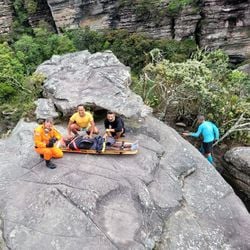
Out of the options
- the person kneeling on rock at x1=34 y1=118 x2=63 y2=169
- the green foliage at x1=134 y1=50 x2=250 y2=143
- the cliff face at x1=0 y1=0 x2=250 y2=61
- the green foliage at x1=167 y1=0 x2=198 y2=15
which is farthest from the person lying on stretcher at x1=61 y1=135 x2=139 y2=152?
the green foliage at x1=167 y1=0 x2=198 y2=15

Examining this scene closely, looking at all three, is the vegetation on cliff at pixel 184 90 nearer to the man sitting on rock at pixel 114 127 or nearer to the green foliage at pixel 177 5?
the man sitting on rock at pixel 114 127

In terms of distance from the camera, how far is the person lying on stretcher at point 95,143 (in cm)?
688

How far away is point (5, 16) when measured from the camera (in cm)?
3297

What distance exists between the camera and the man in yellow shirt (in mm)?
7293

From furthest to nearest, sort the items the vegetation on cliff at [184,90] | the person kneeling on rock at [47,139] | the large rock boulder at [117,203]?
the vegetation on cliff at [184,90]
the person kneeling on rock at [47,139]
the large rock boulder at [117,203]

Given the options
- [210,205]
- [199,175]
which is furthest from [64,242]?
[199,175]

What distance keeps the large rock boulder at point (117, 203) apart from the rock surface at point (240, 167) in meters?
1.27

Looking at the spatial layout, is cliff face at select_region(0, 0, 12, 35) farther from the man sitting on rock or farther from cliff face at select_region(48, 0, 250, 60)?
the man sitting on rock

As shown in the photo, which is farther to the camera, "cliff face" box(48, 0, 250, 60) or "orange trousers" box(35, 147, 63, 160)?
"cliff face" box(48, 0, 250, 60)

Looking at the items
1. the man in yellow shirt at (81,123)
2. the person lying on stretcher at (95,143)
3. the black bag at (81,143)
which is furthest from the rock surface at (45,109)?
the black bag at (81,143)

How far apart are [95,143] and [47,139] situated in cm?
102

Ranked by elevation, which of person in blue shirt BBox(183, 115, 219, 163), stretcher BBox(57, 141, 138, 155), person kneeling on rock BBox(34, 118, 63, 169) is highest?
person kneeling on rock BBox(34, 118, 63, 169)

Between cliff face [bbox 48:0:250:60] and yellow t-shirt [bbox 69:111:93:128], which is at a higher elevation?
yellow t-shirt [bbox 69:111:93:128]

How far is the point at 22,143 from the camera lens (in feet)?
25.0
